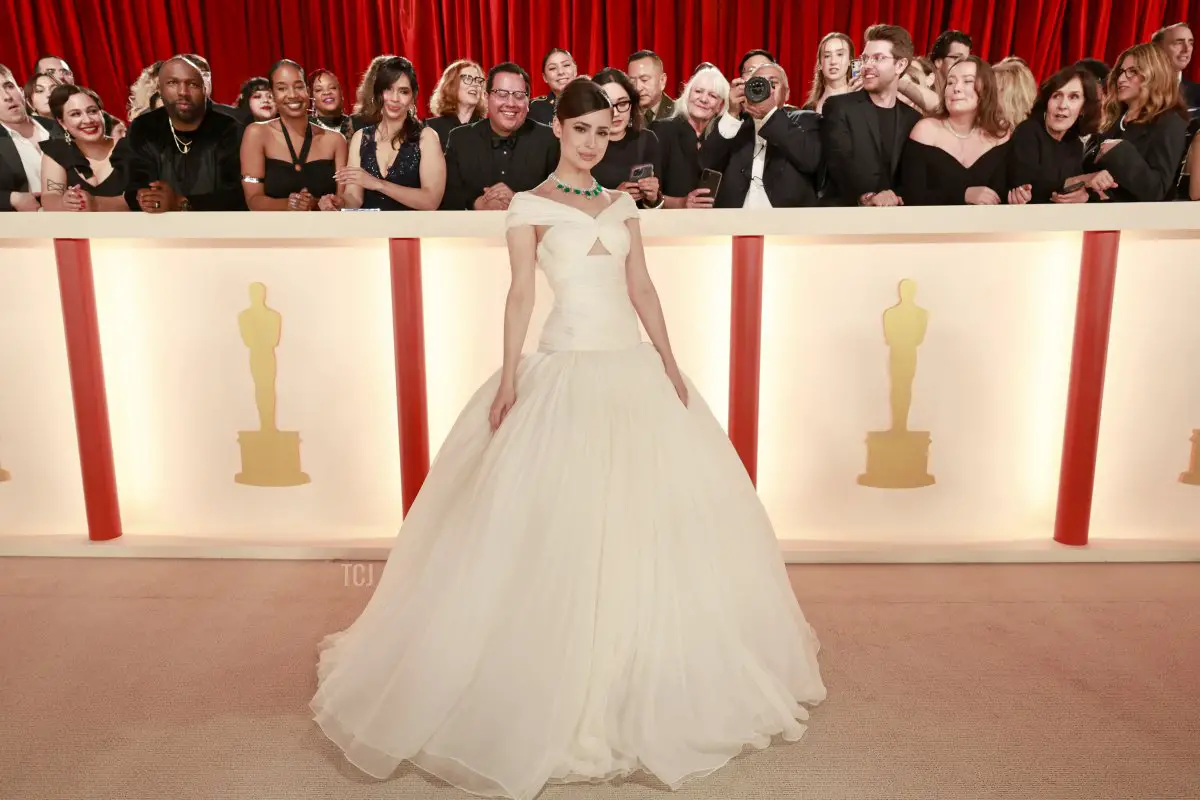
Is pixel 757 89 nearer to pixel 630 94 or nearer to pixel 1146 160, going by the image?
pixel 630 94

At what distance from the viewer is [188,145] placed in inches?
142

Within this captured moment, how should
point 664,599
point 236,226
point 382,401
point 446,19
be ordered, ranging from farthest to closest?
point 446,19 → point 382,401 → point 236,226 → point 664,599

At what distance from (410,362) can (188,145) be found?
1.36 metres

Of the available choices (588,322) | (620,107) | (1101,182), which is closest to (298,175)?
(620,107)

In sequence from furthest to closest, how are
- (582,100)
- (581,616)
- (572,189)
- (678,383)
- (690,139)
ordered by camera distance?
(690,139)
(678,383)
(572,189)
(582,100)
(581,616)

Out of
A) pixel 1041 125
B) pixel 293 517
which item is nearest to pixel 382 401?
pixel 293 517

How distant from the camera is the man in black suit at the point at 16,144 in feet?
13.3

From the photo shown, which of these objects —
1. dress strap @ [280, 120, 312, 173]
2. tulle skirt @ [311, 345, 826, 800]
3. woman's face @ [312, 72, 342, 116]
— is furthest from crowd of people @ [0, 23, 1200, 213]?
tulle skirt @ [311, 345, 826, 800]

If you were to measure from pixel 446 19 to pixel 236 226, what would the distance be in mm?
4421

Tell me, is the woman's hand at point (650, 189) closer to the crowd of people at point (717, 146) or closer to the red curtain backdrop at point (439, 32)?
the crowd of people at point (717, 146)

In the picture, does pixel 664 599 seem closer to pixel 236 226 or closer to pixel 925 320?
pixel 925 320

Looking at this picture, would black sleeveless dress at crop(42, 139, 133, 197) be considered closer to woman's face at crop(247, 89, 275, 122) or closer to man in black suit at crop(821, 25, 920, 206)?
woman's face at crop(247, 89, 275, 122)

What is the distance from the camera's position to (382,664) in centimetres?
223

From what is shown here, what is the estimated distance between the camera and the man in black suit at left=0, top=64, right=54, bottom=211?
159 inches
